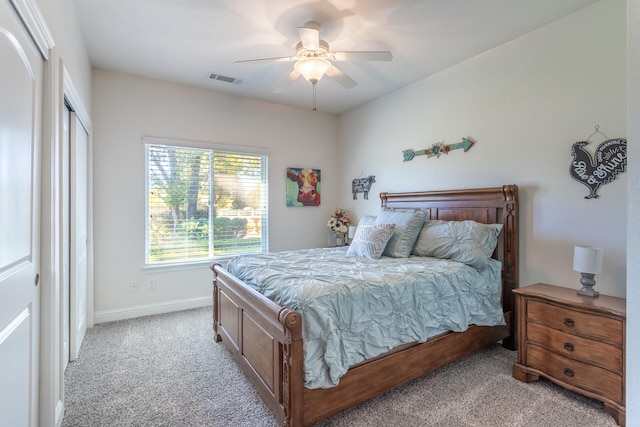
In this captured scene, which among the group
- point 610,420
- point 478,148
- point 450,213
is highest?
point 478,148

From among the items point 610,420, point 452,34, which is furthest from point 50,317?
point 452,34

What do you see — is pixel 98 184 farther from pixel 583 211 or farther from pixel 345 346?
pixel 583 211

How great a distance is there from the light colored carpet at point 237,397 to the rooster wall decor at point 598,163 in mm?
1533

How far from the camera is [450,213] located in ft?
10.7

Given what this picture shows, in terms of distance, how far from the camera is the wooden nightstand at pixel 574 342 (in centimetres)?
182

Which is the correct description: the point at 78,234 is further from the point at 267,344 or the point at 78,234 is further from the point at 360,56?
the point at 360,56

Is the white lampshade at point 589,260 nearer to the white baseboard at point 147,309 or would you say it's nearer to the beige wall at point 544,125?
the beige wall at point 544,125

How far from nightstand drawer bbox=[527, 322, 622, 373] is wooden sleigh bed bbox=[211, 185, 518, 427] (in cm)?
43

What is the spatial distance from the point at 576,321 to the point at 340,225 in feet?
9.86

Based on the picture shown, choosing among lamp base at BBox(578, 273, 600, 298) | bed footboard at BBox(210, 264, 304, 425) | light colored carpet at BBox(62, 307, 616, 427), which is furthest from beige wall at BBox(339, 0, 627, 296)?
bed footboard at BBox(210, 264, 304, 425)

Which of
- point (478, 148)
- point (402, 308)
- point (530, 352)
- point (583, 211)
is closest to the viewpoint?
point (402, 308)

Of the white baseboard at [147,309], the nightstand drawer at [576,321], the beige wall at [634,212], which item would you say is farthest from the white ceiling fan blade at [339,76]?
the white baseboard at [147,309]

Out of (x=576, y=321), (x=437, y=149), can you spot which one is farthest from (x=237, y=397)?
(x=437, y=149)

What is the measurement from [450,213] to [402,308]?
1.62m
